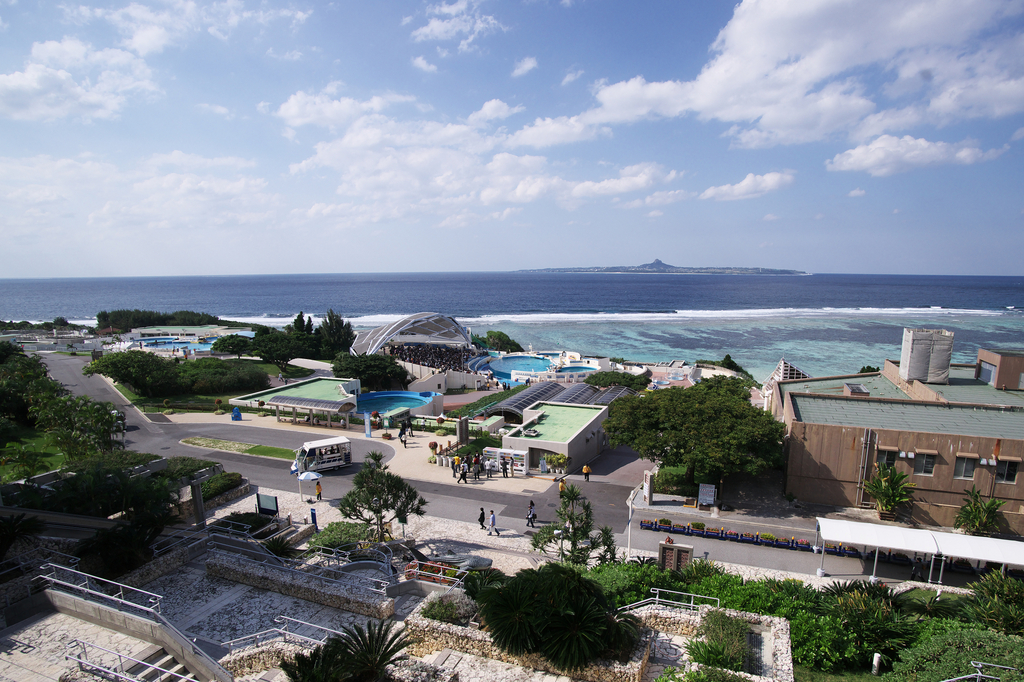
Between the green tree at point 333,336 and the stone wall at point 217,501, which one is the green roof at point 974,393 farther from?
the green tree at point 333,336

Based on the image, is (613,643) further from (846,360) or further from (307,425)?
(846,360)

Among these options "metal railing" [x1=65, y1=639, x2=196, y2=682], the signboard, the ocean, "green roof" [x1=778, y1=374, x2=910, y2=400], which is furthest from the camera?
the ocean

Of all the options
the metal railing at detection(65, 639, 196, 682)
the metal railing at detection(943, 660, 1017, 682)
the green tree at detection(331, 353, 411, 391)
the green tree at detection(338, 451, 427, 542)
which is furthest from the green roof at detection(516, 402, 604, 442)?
the metal railing at detection(65, 639, 196, 682)

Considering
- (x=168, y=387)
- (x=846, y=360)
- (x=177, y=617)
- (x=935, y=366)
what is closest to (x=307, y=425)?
(x=168, y=387)

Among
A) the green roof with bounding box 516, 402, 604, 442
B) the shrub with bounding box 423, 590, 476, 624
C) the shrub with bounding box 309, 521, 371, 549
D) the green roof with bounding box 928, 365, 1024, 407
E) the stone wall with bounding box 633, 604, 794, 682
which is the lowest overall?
the green roof with bounding box 516, 402, 604, 442

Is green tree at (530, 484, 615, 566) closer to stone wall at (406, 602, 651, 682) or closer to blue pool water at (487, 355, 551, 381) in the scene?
stone wall at (406, 602, 651, 682)

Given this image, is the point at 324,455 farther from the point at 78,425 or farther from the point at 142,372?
the point at 142,372

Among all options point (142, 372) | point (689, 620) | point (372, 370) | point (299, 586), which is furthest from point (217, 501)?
point (372, 370)
